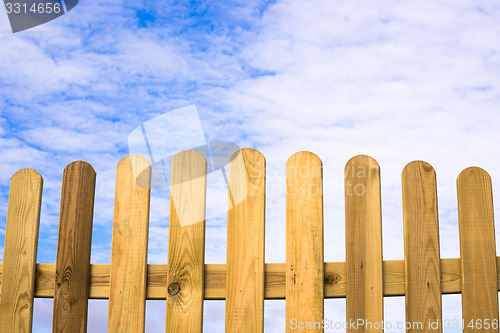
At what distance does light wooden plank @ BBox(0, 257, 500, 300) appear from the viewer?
325cm

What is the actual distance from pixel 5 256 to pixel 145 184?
45.4 inches

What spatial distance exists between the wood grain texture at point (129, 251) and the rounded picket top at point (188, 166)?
189 millimetres

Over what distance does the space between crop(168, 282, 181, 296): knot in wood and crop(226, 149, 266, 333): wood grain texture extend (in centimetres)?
33

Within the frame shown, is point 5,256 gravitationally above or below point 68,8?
below

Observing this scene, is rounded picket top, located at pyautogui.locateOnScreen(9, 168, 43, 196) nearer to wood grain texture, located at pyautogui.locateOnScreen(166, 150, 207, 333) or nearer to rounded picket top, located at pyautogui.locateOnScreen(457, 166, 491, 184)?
wood grain texture, located at pyautogui.locateOnScreen(166, 150, 207, 333)

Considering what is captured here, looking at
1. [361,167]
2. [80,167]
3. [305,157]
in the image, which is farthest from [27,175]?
[361,167]

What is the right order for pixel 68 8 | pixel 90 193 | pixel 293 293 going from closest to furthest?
1. pixel 293 293
2. pixel 90 193
3. pixel 68 8

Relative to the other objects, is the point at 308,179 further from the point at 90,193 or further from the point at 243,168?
the point at 90,193

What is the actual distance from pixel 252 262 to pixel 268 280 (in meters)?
0.16

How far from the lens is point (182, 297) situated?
3.26 m

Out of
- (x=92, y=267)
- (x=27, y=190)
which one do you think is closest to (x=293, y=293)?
→ (x=92, y=267)

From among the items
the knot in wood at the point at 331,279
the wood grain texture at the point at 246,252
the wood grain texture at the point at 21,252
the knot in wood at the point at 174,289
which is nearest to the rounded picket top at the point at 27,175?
the wood grain texture at the point at 21,252

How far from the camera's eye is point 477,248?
136 inches

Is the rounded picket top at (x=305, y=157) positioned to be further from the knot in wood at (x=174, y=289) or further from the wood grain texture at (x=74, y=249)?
the wood grain texture at (x=74, y=249)
